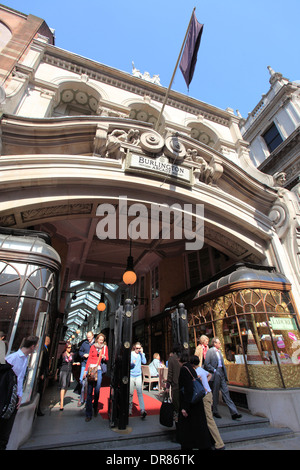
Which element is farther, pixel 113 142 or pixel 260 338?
pixel 113 142

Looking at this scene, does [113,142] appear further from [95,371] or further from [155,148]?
[95,371]

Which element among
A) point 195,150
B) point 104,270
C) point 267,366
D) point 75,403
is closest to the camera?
point 267,366

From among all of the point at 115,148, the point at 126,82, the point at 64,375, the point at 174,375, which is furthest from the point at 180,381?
the point at 126,82

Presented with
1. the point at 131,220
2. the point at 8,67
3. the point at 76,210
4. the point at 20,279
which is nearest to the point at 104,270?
the point at 131,220

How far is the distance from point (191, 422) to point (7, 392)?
8.76ft

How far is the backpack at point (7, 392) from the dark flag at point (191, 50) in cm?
872

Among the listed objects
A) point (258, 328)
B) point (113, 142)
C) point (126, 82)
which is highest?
point (126, 82)

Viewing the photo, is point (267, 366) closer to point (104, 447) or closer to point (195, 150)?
point (104, 447)

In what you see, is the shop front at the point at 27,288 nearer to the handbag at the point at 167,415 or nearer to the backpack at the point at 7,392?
the backpack at the point at 7,392

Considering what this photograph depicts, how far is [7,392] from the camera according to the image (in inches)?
107

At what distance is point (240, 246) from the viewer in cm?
880

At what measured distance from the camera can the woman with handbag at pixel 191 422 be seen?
334cm

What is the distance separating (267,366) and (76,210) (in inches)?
286

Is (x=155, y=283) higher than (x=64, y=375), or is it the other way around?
(x=155, y=283)
